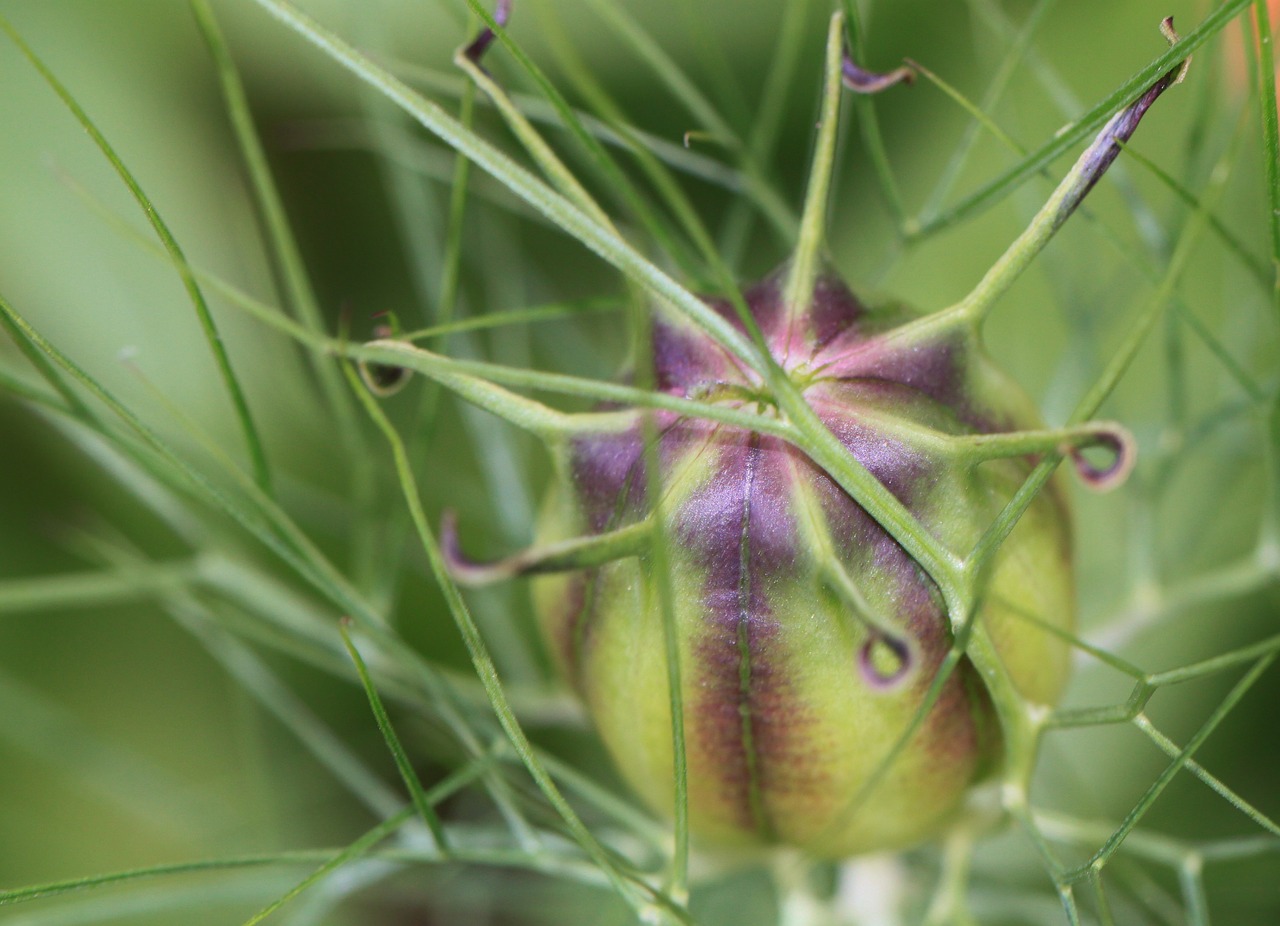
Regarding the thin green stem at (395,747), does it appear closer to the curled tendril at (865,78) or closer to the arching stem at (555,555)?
the arching stem at (555,555)

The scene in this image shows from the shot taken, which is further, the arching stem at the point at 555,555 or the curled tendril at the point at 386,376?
the curled tendril at the point at 386,376

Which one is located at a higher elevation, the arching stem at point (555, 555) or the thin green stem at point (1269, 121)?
the thin green stem at point (1269, 121)

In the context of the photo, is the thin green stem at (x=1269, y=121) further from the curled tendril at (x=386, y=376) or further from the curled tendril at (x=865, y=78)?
the curled tendril at (x=386, y=376)

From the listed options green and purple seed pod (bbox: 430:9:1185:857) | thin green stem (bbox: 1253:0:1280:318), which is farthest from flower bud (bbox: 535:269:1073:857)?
thin green stem (bbox: 1253:0:1280:318)

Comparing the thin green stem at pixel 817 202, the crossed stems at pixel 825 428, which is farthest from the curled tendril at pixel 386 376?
the thin green stem at pixel 817 202

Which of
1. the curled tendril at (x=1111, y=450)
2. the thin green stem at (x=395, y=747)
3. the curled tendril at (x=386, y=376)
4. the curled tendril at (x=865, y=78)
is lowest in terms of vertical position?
the thin green stem at (x=395, y=747)

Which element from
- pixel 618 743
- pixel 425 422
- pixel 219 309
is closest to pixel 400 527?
pixel 425 422

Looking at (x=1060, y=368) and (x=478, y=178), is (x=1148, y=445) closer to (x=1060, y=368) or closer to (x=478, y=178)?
(x=1060, y=368)

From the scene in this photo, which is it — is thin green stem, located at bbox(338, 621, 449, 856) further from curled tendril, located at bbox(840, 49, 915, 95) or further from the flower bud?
curled tendril, located at bbox(840, 49, 915, 95)
